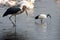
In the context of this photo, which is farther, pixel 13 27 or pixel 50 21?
pixel 50 21

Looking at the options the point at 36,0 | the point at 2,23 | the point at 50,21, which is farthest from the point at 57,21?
the point at 36,0

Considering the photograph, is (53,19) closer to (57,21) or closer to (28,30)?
(57,21)

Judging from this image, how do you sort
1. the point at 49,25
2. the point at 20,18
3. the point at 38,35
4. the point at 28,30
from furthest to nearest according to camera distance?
the point at 20,18 < the point at 49,25 < the point at 28,30 < the point at 38,35

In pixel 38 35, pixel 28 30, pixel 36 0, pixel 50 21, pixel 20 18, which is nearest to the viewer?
pixel 38 35

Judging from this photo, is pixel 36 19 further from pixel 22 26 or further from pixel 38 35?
pixel 38 35

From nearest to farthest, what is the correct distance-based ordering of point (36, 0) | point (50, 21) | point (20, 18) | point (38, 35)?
1. point (38, 35)
2. point (50, 21)
3. point (20, 18)
4. point (36, 0)

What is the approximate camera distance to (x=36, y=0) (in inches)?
869

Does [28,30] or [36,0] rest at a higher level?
[36,0]

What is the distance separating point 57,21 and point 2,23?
6.72 ft

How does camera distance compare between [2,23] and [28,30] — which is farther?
[2,23]

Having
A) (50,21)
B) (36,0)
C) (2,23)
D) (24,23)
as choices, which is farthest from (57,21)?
(36,0)

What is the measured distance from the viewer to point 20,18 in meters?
12.5

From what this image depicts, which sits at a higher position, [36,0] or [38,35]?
[36,0]

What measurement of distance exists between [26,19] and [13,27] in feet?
5.53
